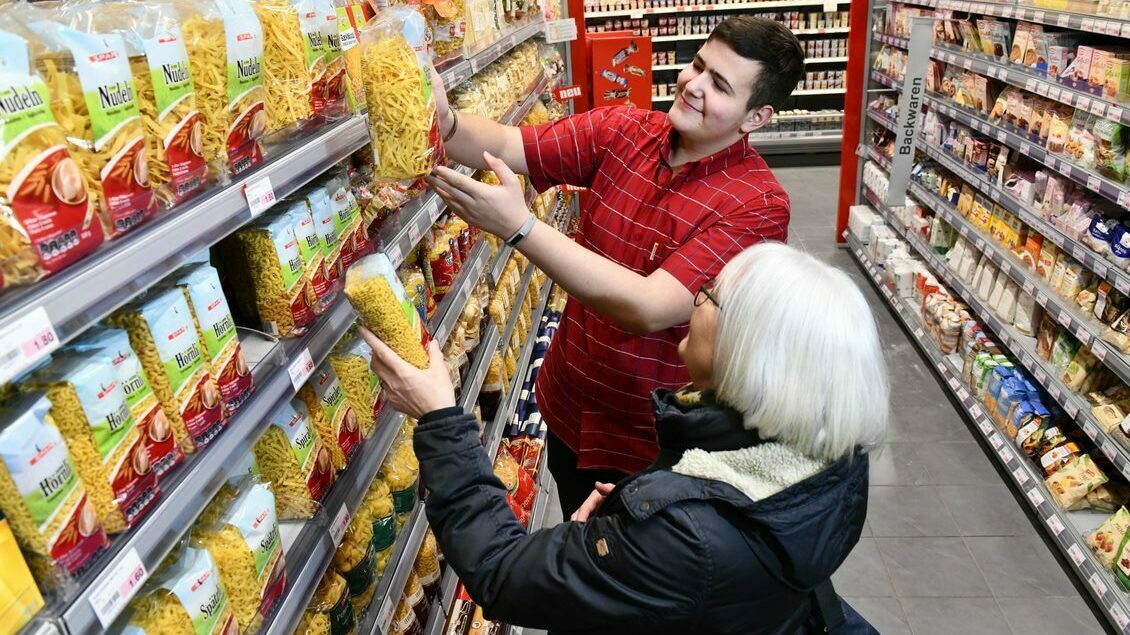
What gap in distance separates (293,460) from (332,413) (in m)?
0.16

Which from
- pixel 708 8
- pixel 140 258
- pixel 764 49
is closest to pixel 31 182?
pixel 140 258

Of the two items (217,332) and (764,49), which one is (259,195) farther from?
(764,49)

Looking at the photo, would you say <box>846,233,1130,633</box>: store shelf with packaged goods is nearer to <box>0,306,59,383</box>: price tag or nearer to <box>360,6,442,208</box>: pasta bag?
<box>360,6,442,208</box>: pasta bag

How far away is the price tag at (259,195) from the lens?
1.20 m

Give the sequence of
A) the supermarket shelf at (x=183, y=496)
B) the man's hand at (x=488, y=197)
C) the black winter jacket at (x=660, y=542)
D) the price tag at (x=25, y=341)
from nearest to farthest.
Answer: the price tag at (x=25, y=341)
the supermarket shelf at (x=183, y=496)
the black winter jacket at (x=660, y=542)
the man's hand at (x=488, y=197)

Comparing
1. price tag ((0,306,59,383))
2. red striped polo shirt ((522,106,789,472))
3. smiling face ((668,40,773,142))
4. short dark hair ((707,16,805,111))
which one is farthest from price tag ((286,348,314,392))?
short dark hair ((707,16,805,111))

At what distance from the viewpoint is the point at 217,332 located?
1255 mm

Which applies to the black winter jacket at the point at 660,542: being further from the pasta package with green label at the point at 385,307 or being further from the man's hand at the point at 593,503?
the man's hand at the point at 593,503

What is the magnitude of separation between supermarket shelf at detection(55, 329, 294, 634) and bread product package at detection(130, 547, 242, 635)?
0.23ft


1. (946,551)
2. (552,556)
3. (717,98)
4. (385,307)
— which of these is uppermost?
(717,98)

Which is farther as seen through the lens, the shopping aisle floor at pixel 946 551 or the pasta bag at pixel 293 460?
the shopping aisle floor at pixel 946 551

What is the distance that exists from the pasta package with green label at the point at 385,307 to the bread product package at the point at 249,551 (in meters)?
0.32

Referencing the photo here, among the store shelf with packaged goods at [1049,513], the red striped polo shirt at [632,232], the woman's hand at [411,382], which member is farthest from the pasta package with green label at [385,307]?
the store shelf with packaged goods at [1049,513]

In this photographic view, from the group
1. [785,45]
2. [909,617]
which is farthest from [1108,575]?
[785,45]
